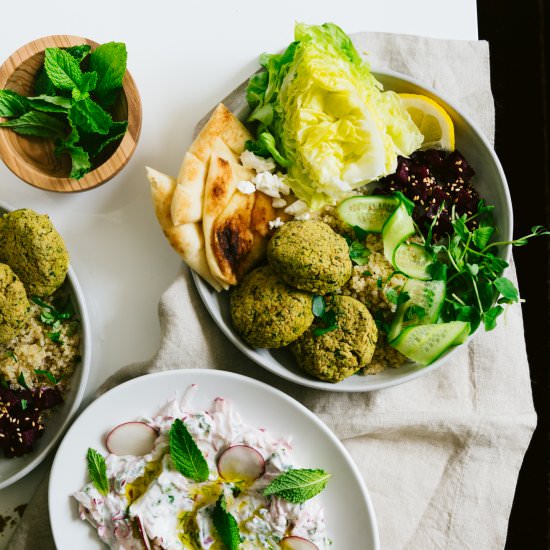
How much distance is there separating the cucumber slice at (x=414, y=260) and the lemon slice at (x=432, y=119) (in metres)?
0.43

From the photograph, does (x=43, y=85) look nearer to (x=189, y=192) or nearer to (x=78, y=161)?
(x=78, y=161)

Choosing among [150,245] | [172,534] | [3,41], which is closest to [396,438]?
[172,534]

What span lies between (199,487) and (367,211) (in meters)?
1.20

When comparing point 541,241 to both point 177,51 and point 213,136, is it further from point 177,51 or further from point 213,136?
point 177,51

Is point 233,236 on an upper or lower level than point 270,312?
upper

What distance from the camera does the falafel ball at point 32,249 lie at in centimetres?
220

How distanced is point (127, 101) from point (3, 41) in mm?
676

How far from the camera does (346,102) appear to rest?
2324mm

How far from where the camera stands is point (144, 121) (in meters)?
2.58

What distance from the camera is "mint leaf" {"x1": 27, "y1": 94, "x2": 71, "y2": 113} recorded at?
2279 millimetres

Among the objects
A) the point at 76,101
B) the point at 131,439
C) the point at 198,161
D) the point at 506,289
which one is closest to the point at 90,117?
the point at 76,101

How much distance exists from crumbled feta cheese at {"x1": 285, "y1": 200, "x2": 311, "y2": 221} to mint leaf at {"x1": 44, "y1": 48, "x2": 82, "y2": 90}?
888mm

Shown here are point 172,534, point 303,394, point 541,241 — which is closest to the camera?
point 172,534

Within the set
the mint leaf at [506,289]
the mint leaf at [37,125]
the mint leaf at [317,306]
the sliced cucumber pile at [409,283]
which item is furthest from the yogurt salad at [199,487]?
the mint leaf at [37,125]
